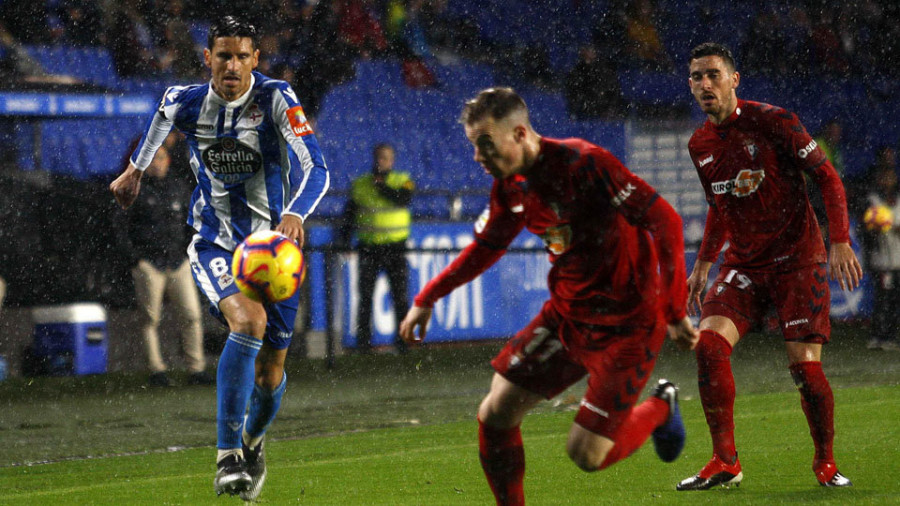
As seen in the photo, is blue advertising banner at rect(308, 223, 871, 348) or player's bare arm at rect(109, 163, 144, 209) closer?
player's bare arm at rect(109, 163, 144, 209)

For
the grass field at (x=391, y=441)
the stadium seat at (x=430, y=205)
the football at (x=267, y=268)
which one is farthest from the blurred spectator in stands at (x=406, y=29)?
the football at (x=267, y=268)

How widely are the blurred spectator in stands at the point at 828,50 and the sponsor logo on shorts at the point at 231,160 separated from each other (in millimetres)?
16272

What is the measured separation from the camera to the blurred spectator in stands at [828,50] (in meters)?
20.1

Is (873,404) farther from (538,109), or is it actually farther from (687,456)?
(538,109)

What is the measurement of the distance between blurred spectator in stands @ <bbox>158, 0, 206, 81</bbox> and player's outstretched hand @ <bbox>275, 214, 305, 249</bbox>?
8.61m

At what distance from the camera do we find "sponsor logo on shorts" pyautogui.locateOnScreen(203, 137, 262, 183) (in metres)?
5.44

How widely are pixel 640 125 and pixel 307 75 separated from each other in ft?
19.8

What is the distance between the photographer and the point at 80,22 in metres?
13.4

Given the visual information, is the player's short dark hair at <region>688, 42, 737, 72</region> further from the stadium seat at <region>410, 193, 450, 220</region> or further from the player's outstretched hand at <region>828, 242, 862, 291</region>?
the stadium seat at <region>410, 193, 450, 220</region>

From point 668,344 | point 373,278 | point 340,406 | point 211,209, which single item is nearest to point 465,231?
point 373,278

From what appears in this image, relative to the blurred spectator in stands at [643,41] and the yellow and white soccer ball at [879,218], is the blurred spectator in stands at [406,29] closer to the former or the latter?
the blurred spectator in stands at [643,41]

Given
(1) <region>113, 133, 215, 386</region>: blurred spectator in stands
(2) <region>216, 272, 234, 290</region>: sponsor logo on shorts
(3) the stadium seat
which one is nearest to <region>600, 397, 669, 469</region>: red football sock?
(2) <region>216, 272, 234, 290</region>: sponsor logo on shorts

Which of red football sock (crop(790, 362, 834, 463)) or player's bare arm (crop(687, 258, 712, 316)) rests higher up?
player's bare arm (crop(687, 258, 712, 316))

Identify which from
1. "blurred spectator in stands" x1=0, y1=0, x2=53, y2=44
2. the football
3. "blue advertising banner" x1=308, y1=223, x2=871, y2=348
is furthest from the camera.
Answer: "blurred spectator in stands" x1=0, y1=0, x2=53, y2=44
